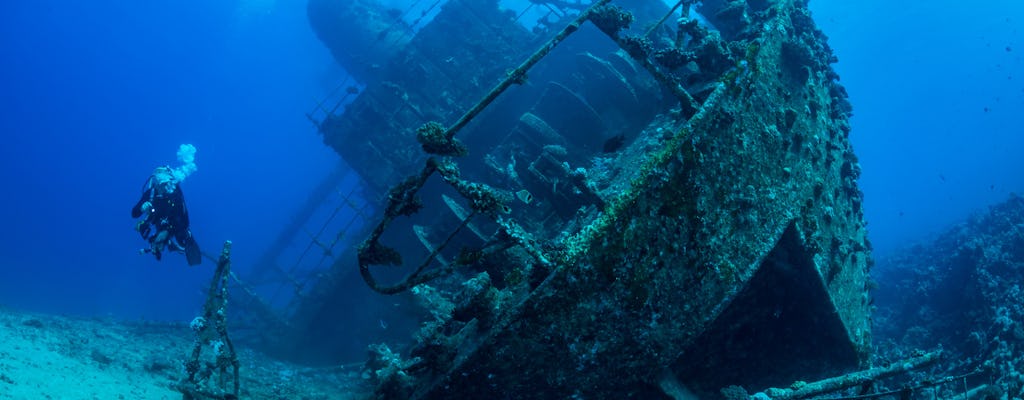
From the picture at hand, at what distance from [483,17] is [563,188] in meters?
10.7

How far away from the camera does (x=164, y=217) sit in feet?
33.1

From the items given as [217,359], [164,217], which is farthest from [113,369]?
[217,359]

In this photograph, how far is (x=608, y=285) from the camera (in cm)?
387

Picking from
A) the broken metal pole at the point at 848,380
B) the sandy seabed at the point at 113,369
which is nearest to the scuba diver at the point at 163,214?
the sandy seabed at the point at 113,369

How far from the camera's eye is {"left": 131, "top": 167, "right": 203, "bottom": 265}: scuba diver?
32.3 ft

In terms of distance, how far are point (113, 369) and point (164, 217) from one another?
288cm

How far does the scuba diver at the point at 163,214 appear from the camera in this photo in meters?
9.84

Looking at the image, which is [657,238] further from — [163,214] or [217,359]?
[163,214]

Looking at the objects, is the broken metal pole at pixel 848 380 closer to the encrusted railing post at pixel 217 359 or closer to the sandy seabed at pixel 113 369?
the sandy seabed at pixel 113 369

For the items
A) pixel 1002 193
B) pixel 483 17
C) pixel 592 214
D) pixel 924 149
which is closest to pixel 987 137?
pixel 924 149

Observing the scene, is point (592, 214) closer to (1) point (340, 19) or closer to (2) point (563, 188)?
(2) point (563, 188)

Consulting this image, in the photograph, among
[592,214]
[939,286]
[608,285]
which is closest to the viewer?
[608,285]

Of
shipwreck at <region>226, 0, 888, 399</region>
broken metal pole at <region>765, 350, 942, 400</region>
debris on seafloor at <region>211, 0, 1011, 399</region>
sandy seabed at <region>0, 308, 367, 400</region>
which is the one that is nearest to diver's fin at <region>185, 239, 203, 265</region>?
sandy seabed at <region>0, 308, 367, 400</region>

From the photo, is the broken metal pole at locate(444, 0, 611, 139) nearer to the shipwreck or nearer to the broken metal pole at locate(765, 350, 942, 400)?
the shipwreck
